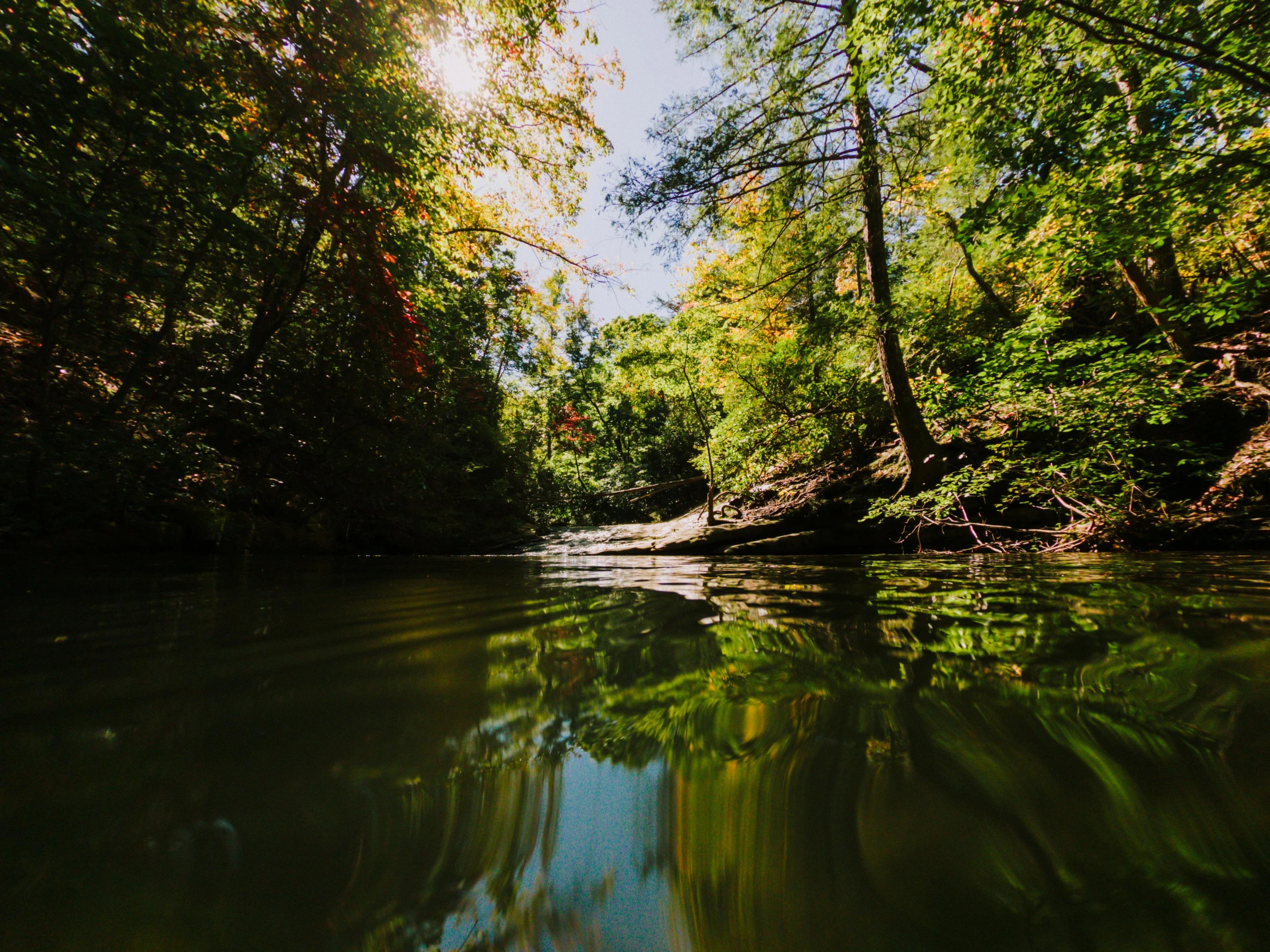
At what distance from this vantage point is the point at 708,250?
7781mm

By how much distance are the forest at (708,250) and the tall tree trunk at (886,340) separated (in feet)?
0.16

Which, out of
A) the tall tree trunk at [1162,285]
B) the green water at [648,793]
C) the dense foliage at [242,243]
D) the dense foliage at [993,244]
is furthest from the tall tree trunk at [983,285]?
the green water at [648,793]

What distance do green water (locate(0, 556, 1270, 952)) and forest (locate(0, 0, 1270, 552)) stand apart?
125 inches

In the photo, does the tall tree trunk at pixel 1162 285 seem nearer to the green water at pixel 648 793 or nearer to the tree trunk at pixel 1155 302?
the tree trunk at pixel 1155 302

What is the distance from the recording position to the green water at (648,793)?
44 centimetres

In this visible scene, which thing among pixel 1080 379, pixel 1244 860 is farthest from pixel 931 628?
pixel 1080 379

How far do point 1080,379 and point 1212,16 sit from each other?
319 centimetres

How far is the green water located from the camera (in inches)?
17.3

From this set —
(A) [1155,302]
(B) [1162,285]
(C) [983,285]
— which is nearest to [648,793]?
(A) [1155,302]

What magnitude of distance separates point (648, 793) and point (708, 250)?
838 centimetres

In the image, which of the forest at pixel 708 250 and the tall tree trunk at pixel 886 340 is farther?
the tall tree trunk at pixel 886 340

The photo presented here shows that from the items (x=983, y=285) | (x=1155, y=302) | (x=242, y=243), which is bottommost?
(x=242, y=243)

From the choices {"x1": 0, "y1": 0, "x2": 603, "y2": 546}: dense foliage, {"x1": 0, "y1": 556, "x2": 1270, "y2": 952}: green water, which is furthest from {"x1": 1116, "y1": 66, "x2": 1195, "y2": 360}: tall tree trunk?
{"x1": 0, "y1": 0, "x2": 603, "y2": 546}: dense foliage

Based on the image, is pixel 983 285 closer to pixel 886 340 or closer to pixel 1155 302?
pixel 1155 302
